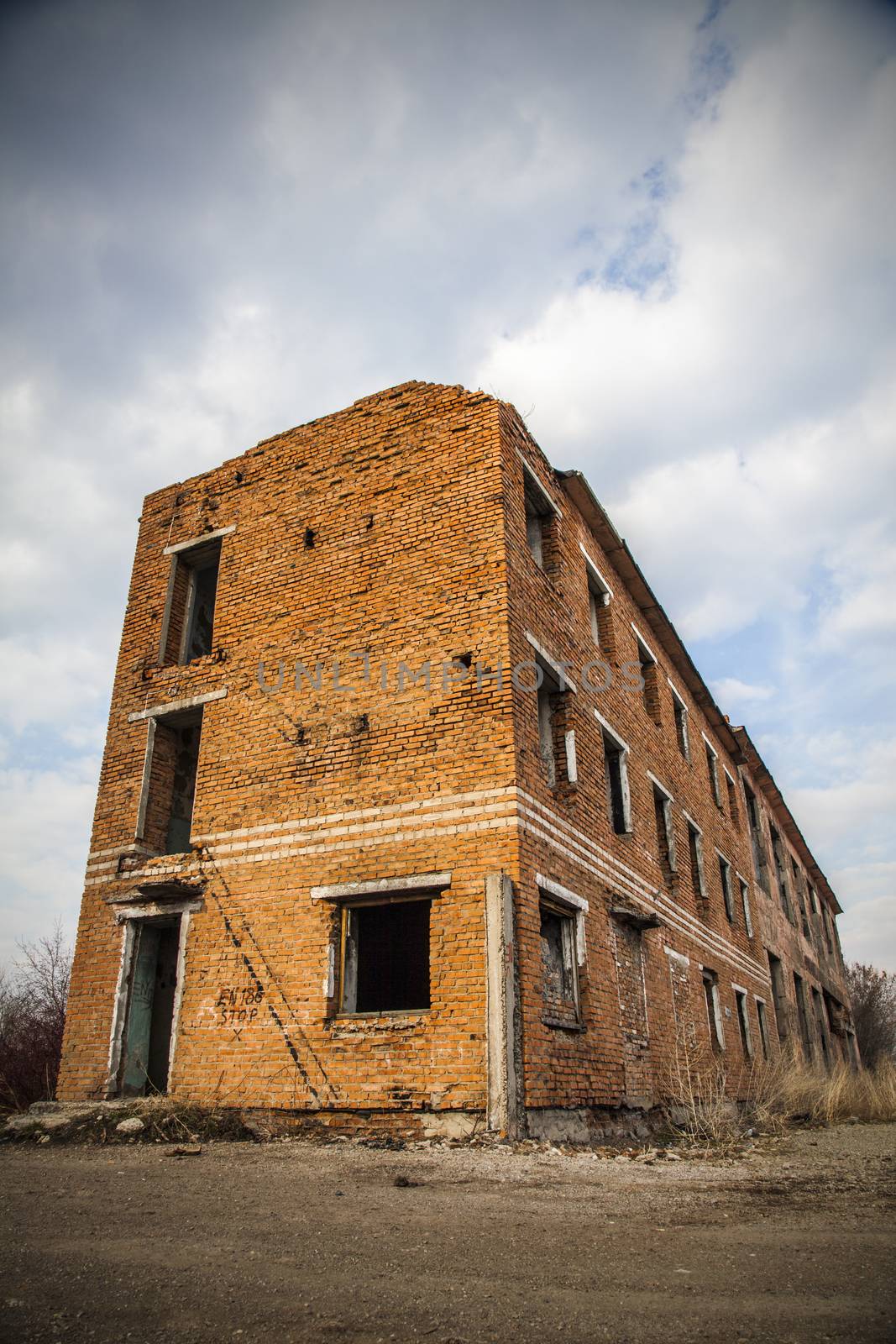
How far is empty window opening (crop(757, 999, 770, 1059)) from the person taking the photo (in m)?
18.7

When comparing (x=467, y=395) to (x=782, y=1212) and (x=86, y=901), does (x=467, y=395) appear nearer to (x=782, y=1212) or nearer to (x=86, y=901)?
(x=86, y=901)

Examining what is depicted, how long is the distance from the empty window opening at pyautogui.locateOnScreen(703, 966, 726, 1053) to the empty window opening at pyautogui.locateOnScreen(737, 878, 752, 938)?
4.36 metres

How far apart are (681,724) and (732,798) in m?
4.91

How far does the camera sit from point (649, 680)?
16.1 m

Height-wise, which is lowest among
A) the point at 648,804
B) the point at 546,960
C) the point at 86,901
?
the point at 546,960

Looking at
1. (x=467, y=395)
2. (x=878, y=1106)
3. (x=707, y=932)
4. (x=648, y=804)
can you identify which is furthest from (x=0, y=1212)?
(x=878, y=1106)

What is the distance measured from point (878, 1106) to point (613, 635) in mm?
9361

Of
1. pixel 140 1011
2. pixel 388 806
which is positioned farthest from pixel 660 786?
pixel 140 1011

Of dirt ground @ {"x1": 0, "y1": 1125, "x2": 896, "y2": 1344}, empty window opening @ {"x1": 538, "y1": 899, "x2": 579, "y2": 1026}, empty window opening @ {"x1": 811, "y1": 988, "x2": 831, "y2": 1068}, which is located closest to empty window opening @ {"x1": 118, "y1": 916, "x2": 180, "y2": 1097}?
dirt ground @ {"x1": 0, "y1": 1125, "x2": 896, "y2": 1344}

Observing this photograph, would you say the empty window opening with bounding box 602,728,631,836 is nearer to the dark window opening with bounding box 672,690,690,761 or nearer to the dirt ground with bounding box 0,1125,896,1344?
the dark window opening with bounding box 672,690,690,761

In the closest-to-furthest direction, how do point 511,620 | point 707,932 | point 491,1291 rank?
point 491,1291 → point 511,620 → point 707,932

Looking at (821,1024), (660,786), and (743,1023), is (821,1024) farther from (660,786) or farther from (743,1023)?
(660,786)

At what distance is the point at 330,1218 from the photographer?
435 cm

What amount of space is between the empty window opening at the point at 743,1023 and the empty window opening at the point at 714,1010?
6.13ft
